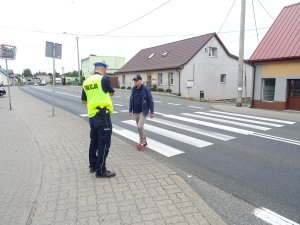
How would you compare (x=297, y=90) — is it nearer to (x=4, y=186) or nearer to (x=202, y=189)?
(x=202, y=189)

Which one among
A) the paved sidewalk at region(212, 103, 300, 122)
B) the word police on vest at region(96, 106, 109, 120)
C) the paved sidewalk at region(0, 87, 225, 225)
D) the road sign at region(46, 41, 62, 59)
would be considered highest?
the road sign at region(46, 41, 62, 59)

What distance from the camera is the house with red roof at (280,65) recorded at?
1617cm

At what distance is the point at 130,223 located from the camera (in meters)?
3.24

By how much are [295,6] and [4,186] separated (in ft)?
66.6

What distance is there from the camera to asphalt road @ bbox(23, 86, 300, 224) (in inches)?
160

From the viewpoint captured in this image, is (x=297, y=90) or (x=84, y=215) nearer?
(x=84, y=215)

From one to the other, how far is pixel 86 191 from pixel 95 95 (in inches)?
58.1

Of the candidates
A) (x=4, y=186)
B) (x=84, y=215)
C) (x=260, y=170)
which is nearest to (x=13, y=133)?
(x=4, y=186)

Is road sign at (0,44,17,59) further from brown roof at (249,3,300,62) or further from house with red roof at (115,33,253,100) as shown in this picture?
house with red roof at (115,33,253,100)

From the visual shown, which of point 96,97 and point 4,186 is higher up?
point 96,97

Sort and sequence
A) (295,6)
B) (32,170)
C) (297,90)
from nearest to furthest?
(32,170)
(297,90)
(295,6)

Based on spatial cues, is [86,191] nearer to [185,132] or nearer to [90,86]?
[90,86]

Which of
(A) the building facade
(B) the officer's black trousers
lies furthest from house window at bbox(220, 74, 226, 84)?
(A) the building facade

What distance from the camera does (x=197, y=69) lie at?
30.2m
